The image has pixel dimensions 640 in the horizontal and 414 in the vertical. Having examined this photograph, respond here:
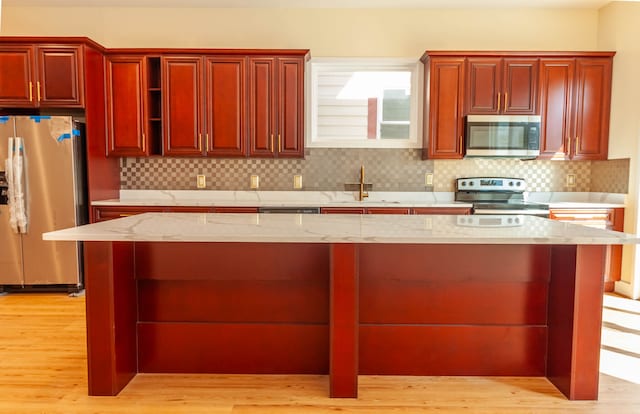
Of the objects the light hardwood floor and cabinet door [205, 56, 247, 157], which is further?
cabinet door [205, 56, 247, 157]

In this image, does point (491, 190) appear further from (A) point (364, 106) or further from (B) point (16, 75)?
(B) point (16, 75)

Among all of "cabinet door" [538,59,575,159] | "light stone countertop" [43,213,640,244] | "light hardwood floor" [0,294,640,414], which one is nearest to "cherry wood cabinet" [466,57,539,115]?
"cabinet door" [538,59,575,159]

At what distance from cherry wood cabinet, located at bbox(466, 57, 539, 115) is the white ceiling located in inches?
26.5

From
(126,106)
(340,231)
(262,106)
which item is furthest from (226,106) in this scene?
(340,231)

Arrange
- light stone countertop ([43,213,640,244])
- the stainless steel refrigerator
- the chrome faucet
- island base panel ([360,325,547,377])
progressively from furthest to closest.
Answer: the chrome faucet, the stainless steel refrigerator, island base panel ([360,325,547,377]), light stone countertop ([43,213,640,244])

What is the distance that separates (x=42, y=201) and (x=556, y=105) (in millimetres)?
4980

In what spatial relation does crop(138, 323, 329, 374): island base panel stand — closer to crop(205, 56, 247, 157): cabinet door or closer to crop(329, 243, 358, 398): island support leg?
crop(329, 243, 358, 398): island support leg

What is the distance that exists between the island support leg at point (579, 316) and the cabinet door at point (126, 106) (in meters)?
3.74

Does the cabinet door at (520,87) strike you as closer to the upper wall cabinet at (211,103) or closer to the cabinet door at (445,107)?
the cabinet door at (445,107)

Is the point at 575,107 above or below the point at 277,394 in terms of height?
above

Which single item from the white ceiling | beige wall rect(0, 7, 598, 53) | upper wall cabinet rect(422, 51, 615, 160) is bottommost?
upper wall cabinet rect(422, 51, 615, 160)

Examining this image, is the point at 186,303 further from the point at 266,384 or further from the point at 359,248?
the point at 359,248

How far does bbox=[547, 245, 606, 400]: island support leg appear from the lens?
1.97 meters

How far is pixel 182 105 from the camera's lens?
13.7ft
